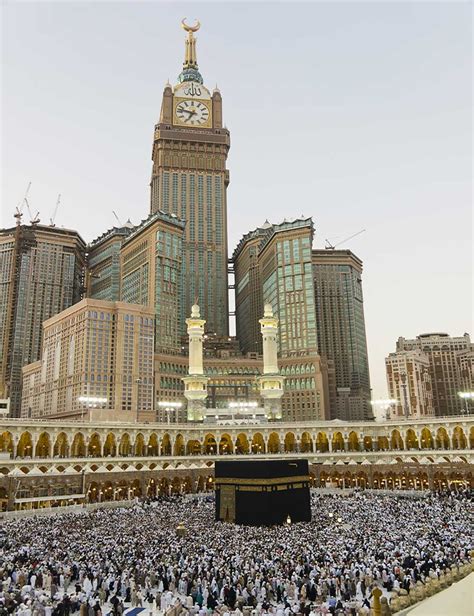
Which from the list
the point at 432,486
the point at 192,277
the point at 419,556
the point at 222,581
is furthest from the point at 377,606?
the point at 192,277

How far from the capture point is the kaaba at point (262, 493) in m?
34.2

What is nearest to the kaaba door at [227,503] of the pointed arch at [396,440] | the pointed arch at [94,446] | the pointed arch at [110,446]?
the pointed arch at [110,446]

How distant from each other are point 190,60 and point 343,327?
9840cm

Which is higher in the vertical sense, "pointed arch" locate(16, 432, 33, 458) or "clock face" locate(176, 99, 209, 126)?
"clock face" locate(176, 99, 209, 126)

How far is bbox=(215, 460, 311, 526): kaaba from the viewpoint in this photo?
34.2m

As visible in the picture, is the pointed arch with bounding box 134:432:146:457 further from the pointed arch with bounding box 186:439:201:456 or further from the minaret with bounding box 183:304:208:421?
the minaret with bounding box 183:304:208:421

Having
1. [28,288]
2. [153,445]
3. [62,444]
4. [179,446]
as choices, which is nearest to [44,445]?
[62,444]

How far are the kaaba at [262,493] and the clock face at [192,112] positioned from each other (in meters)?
136

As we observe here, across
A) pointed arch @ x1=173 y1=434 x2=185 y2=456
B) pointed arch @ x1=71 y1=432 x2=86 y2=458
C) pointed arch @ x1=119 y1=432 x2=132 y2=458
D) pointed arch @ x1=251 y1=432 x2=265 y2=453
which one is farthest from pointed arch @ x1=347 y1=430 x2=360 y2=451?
pointed arch @ x1=71 y1=432 x2=86 y2=458

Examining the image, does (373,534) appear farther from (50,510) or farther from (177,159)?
(177,159)

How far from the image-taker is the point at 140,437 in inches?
2596

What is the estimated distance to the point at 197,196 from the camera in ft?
489

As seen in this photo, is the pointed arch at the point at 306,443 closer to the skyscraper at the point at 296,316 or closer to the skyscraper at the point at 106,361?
the skyscraper at the point at 106,361

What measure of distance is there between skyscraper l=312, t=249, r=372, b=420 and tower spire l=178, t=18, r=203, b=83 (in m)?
66.4
